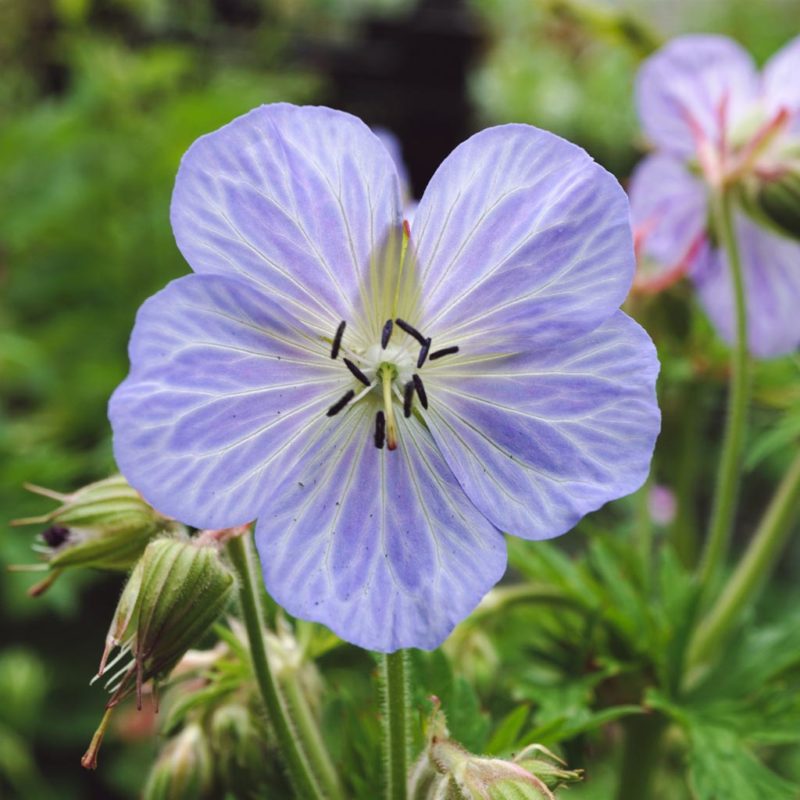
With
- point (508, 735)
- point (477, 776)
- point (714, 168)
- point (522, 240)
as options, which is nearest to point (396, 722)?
point (477, 776)

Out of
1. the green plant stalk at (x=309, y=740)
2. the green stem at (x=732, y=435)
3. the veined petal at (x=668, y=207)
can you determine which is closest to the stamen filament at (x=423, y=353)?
the green plant stalk at (x=309, y=740)

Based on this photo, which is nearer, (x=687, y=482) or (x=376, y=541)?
(x=376, y=541)

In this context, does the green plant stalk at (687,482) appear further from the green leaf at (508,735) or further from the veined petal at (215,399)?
the veined petal at (215,399)

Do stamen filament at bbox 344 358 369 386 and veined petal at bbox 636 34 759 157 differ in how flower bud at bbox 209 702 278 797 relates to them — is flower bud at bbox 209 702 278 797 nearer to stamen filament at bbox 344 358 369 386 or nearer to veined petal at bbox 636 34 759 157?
stamen filament at bbox 344 358 369 386

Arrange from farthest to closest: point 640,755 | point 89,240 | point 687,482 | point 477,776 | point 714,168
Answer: point 89,240 < point 687,482 < point 714,168 < point 640,755 < point 477,776

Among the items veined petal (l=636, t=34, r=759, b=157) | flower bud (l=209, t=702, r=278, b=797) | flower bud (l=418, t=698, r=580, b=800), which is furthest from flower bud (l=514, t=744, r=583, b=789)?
veined petal (l=636, t=34, r=759, b=157)

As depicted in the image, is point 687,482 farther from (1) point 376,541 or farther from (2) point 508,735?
(1) point 376,541
